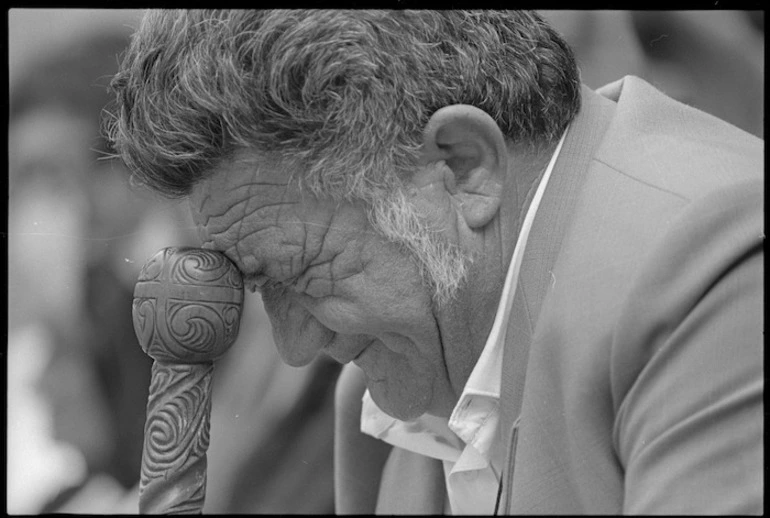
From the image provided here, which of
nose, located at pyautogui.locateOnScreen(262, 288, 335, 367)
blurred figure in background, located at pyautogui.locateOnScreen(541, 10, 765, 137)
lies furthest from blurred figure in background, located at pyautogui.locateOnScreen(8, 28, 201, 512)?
blurred figure in background, located at pyautogui.locateOnScreen(541, 10, 765, 137)

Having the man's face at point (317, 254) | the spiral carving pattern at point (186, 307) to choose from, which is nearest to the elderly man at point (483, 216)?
the man's face at point (317, 254)

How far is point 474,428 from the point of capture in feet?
5.50

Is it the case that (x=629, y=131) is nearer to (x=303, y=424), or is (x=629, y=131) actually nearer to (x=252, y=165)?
(x=252, y=165)

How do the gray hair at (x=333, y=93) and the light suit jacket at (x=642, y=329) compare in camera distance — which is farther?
the gray hair at (x=333, y=93)

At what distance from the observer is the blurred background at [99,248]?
1973 millimetres

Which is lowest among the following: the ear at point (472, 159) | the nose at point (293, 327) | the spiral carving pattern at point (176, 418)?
the nose at point (293, 327)

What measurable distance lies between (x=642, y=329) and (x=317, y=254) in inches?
20.3

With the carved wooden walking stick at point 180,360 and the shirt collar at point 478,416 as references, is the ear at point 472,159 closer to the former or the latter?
the shirt collar at point 478,416

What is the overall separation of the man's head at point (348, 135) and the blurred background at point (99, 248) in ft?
0.87

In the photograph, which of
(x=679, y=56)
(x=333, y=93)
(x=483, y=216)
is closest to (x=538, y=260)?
(x=483, y=216)

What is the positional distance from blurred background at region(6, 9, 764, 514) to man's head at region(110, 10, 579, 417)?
27 cm

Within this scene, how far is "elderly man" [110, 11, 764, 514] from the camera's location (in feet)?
4.08

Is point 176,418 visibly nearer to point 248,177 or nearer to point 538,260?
point 248,177

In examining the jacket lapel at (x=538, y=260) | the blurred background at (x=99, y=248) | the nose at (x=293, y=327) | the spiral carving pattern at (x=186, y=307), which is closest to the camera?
the spiral carving pattern at (x=186, y=307)
